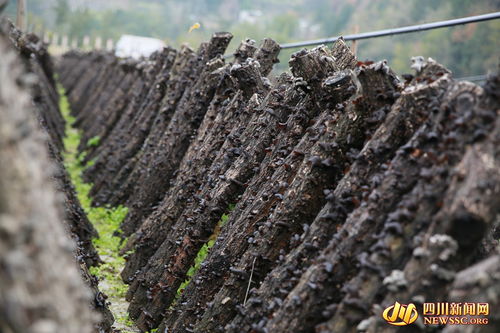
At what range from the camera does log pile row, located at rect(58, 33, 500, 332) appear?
275cm

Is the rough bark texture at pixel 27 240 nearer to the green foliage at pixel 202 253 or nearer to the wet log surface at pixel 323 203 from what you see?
the wet log surface at pixel 323 203

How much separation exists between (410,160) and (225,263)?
1.73m

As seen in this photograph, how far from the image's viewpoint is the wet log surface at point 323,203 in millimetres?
2740

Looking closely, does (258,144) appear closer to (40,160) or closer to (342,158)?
A: (342,158)

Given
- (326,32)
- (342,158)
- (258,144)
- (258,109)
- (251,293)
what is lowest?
(251,293)

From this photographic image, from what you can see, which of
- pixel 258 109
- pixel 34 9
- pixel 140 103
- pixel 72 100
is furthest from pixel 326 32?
pixel 258 109

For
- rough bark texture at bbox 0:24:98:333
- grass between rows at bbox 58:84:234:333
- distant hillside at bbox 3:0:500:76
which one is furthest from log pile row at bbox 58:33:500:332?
distant hillside at bbox 3:0:500:76

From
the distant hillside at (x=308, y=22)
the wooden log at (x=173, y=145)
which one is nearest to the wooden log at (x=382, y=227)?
the wooden log at (x=173, y=145)

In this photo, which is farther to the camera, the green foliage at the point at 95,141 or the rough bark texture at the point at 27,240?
the green foliage at the point at 95,141

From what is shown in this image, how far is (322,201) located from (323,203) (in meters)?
0.01

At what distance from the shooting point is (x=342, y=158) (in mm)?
3844

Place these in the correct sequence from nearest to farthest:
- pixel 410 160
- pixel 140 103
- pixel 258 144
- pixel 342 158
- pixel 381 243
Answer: pixel 381 243 → pixel 410 160 → pixel 342 158 → pixel 258 144 → pixel 140 103

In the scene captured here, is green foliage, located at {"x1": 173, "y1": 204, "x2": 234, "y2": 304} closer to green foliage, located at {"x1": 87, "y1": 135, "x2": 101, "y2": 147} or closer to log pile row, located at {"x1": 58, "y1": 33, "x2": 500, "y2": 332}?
log pile row, located at {"x1": 58, "y1": 33, "x2": 500, "y2": 332}

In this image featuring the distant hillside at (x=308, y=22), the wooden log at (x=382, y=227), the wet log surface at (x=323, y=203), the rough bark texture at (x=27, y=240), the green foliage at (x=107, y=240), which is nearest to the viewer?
the rough bark texture at (x=27, y=240)
